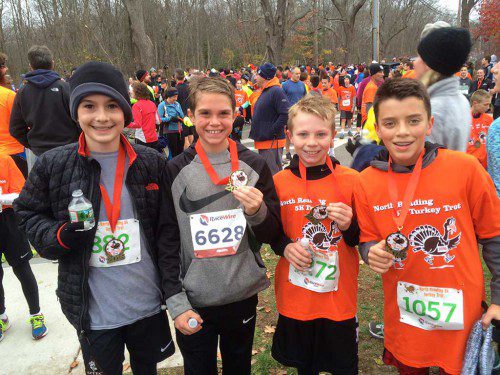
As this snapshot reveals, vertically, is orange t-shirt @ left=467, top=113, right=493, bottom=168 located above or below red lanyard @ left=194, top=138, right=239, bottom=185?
below

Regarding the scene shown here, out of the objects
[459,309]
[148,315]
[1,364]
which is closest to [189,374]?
[148,315]

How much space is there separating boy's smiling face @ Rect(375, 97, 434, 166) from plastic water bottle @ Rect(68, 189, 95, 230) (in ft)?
5.06

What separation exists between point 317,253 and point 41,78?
13.1 feet

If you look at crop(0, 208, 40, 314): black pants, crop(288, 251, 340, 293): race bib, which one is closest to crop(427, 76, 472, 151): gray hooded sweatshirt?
crop(288, 251, 340, 293): race bib

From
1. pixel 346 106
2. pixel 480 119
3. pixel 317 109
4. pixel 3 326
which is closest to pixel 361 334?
pixel 317 109

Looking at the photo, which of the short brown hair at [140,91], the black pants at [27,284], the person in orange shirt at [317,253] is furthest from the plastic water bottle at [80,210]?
the short brown hair at [140,91]

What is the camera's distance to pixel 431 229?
1937 millimetres

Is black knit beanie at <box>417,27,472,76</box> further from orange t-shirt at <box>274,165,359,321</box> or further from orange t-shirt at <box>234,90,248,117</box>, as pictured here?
orange t-shirt at <box>234,90,248,117</box>

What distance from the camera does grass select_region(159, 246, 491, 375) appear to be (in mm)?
3162

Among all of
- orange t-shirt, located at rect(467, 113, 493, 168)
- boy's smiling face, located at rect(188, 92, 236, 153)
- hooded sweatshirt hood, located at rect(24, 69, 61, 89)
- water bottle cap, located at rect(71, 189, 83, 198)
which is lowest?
orange t-shirt, located at rect(467, 113, 493, 168)

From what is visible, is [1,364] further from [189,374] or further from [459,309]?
[459,309]

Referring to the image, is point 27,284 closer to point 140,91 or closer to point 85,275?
point 85,275

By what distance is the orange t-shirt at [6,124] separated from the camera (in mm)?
4449

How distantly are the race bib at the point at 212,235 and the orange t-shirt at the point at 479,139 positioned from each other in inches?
171
